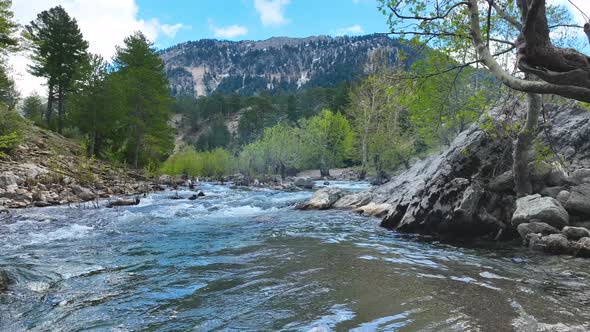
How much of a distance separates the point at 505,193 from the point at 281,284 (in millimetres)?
7571

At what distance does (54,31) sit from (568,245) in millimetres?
49800

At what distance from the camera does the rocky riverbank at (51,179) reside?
17297mm

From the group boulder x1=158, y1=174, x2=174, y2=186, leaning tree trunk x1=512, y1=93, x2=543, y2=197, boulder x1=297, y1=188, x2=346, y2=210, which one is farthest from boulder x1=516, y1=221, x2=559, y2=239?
boulder x1=158, y1=174, x2=174, y2=186

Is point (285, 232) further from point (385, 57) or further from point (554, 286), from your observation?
point (385, 57)

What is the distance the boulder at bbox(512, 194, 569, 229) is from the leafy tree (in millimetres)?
43835

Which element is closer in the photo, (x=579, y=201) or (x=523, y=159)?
(x=579, y=201)

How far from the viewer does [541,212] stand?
27.1 feet

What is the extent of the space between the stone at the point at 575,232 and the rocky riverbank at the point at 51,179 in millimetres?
19738

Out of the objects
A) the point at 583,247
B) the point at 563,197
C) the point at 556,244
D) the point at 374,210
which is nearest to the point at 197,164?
the point at 374,210

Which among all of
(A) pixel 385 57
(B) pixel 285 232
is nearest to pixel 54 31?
(A) pixel 385 57

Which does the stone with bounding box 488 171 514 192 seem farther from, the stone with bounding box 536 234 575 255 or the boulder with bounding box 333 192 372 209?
the boulder with bounding box 333 192 372 209

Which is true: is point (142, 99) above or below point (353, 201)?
above

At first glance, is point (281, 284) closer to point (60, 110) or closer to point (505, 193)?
point (505, 193)

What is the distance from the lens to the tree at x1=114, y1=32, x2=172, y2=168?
3788 centimetres
